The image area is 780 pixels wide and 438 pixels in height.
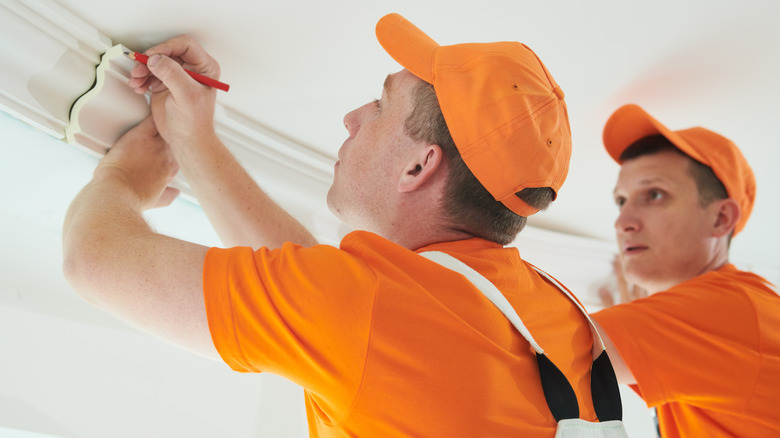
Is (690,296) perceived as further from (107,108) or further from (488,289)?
(107,108)

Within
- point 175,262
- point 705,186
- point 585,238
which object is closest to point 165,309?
point 175,262

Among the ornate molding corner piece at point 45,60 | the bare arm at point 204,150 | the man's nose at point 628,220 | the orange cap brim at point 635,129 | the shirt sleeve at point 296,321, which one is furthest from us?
the man's nose at point 628,220

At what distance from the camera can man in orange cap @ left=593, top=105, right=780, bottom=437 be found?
4.10 ft

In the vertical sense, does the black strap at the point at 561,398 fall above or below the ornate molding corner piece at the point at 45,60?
below

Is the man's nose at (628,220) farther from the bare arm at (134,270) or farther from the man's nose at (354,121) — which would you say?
the bare arm at (134,270)

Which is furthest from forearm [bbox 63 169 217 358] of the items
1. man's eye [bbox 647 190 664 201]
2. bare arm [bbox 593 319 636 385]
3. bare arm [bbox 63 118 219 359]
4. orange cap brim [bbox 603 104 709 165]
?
man's eye [bbox 647 190 664 201]

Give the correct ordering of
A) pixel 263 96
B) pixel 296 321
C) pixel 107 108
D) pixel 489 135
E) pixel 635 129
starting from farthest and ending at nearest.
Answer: pixel 635 129, pixel 263 96, pixel 107 108, pixel 489 135, pixel 296 321

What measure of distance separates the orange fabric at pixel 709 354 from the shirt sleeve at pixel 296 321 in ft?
2.38

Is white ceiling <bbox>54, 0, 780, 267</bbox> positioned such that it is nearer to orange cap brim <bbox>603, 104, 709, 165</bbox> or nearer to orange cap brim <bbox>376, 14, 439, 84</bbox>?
orange cap brim <bbox>603, 104, 709, 165</bbox>

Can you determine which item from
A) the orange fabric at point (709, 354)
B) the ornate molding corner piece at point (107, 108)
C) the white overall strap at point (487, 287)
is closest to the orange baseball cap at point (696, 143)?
the orange fabric at point (709, 354)

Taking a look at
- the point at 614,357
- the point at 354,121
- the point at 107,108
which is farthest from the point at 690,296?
the point at 107,108

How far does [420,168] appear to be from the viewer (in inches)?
→ 41.6

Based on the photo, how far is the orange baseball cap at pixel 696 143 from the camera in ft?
5.14

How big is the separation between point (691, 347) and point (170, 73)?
1.15m
